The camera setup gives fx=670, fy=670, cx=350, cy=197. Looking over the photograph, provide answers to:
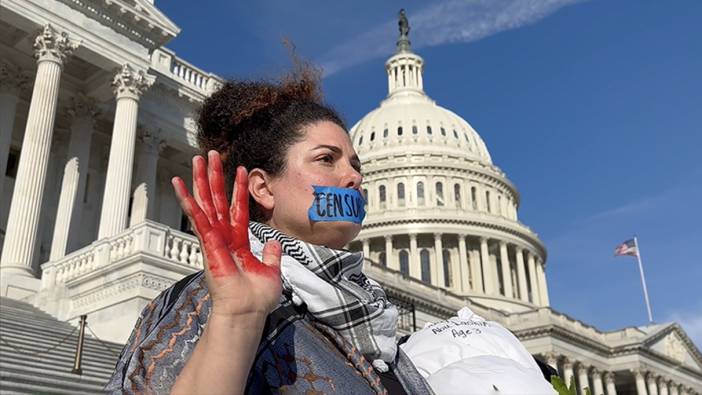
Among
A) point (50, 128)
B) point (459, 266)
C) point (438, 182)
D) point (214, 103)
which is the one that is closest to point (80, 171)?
Answer: point (50, 128)

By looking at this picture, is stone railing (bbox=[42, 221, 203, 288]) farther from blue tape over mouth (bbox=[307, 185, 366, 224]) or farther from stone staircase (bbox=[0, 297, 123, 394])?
blue tape over mouth (bbox=[307, 185, 366, 224])

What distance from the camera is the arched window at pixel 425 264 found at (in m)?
74.4

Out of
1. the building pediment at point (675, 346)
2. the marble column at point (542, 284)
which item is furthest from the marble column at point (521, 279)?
the building pediment at point (675, 346)

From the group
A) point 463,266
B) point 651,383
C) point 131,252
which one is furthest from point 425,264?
point 131,252

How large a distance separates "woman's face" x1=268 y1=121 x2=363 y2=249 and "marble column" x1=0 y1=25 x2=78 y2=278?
18.5 meters

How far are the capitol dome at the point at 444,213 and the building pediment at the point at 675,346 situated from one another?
1555 centimetres

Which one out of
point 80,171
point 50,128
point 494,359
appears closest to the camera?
point 494,359

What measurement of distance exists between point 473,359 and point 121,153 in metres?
21.9

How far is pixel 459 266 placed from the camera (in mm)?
75125

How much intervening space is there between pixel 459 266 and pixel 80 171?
55.5 m

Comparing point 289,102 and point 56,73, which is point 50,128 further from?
point 289,102

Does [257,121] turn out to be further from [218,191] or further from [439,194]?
[439,194]


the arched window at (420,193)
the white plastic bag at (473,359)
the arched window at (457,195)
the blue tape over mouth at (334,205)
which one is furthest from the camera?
the arched window at (457,195)

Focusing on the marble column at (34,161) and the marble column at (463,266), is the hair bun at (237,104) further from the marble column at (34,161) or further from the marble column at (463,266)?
the marble column at (463,266)
